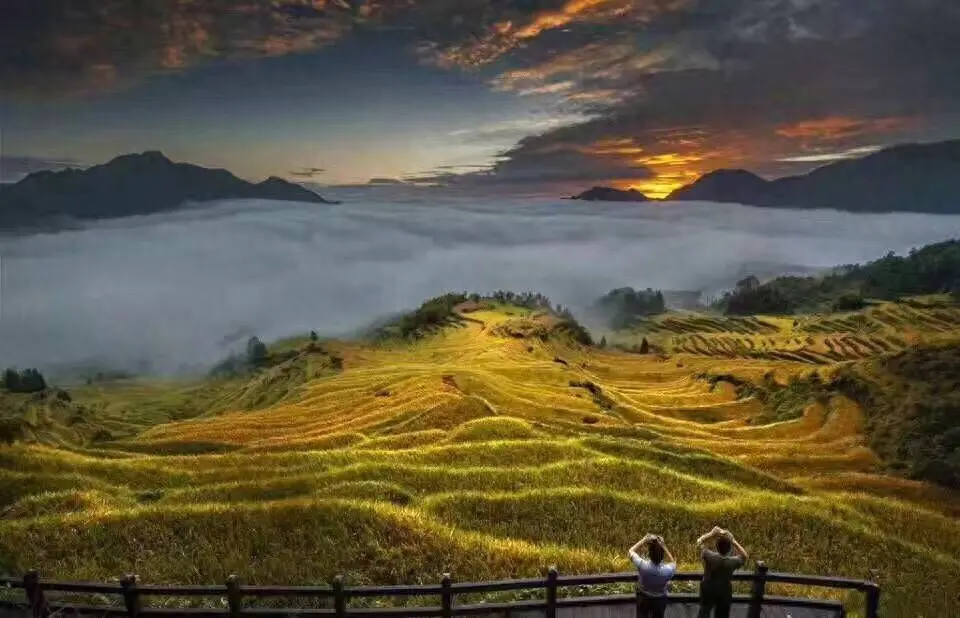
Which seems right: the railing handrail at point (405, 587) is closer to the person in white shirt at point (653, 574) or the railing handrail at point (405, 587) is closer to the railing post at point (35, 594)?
the railing post at point (35, 594)

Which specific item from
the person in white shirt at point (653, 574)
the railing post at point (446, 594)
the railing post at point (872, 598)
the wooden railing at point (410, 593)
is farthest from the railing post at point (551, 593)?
the railing post at point (872, 598)

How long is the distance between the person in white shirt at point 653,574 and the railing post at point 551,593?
99 centimetres

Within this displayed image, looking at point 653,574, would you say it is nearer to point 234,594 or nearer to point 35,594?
point 234,594

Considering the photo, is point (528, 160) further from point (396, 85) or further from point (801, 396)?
point (801, 396)

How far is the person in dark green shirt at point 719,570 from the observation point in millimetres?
6531

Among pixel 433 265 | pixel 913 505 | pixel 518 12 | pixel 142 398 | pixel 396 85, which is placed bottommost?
pixel 913 505

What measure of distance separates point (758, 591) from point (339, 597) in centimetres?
505

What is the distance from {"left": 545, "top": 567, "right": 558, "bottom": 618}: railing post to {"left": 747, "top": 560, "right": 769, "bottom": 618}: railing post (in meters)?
2.40

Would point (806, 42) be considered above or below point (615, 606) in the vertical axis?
above

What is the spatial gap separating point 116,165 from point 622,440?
45.5 feet

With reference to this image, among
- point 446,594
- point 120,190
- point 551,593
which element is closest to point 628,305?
point 551,593

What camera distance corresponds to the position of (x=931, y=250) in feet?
49.2

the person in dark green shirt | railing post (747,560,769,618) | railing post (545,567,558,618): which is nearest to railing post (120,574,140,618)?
railing post (545,567,558,618)

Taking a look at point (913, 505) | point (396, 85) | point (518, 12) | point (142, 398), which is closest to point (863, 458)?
point (913, 505)
